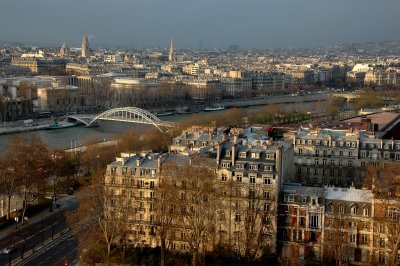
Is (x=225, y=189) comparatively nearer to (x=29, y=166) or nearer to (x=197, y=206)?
(x=197, y=206)

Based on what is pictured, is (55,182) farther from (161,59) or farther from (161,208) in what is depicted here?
(161,59)

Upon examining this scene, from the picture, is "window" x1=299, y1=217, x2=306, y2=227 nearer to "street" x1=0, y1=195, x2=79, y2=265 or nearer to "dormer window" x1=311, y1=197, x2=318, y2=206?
"dormer window" x1=311, y1=197, x2=318, y2=206

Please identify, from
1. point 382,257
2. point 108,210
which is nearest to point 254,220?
point 382,257

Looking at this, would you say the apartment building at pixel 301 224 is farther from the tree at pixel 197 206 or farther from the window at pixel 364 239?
the tree at pixel 197 206

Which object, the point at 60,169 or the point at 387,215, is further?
the point at 60,169

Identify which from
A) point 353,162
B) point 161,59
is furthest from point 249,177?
point 161,59

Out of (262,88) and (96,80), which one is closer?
(96,80)

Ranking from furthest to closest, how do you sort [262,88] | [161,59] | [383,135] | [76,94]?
[161,59] < [262,88] < [76,94] < [383,135]

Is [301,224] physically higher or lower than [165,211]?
lower

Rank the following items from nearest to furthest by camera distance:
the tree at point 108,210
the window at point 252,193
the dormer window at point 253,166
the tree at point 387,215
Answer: the tree at point 387,215 → the tree at point 108,210 → the window at point 252,193 → the dormer window at point 253,166

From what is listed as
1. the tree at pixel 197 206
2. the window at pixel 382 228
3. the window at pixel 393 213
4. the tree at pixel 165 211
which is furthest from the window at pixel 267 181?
the window at pixel 393 213

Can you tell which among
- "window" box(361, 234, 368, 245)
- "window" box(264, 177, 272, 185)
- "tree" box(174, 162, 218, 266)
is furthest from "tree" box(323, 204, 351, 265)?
"tree" box(174, 162, 218, 266)
